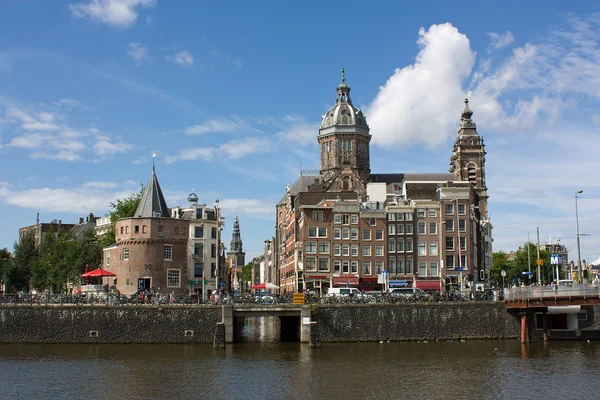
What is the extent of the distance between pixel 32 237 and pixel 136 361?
7494 centimetres

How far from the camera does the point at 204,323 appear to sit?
67.9 metres

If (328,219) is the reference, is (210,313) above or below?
below

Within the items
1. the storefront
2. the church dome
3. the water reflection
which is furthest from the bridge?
the church dome

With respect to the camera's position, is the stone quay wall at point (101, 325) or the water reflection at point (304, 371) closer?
the water reflection at point (304, 371)

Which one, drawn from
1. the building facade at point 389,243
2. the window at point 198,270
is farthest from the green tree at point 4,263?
the building facade at point 389,243

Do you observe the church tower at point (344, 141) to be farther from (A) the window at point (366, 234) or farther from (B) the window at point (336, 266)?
(B) the window at point (336, 266)

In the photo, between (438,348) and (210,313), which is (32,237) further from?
(438,348)

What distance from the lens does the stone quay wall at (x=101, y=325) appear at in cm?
6688

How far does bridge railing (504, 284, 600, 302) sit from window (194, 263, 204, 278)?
39.3 m

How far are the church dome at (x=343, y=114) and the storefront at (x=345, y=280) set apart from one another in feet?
153

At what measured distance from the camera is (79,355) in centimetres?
5891

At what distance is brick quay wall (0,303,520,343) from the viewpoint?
220ft

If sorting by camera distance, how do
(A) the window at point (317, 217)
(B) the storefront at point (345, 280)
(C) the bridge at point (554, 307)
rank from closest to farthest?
(C) the bridge at point (554, 307) → (B) the storefront at point (345, 280) → (A) the window at point (317, 217)

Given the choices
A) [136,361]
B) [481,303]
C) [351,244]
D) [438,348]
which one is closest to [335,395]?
[136,361]
